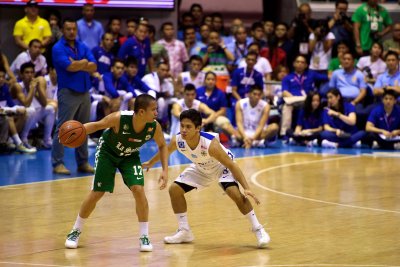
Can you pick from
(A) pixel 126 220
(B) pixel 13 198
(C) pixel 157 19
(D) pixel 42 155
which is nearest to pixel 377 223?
(A) pixel 126 220

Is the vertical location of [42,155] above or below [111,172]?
below

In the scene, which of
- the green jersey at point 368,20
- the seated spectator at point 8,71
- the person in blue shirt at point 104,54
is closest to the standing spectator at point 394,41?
the green jersey at point 368,20

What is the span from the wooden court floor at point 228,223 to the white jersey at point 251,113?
374 cm

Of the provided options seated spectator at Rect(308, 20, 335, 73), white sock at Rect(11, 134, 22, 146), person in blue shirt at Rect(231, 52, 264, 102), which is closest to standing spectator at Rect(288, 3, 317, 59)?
seated spectator at Rect(308, 20, 335, 73)

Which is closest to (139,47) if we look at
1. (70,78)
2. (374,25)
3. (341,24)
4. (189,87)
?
(189,87)

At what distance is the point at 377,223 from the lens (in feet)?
31.3

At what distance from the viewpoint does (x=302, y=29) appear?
19.9m

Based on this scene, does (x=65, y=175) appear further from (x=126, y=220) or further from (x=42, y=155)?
(x=126, y=220)

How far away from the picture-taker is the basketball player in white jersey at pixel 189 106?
17219mm

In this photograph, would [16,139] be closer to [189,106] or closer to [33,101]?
[33,101]

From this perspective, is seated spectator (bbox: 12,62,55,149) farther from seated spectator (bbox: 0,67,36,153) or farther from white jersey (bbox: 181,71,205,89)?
white jersey (bbox: 181,71,205,89)

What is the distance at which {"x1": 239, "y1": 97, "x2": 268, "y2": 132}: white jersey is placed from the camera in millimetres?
17391

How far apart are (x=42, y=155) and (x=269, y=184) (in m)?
4.85

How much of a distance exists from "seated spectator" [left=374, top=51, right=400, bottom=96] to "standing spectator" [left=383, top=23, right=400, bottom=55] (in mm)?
1480
